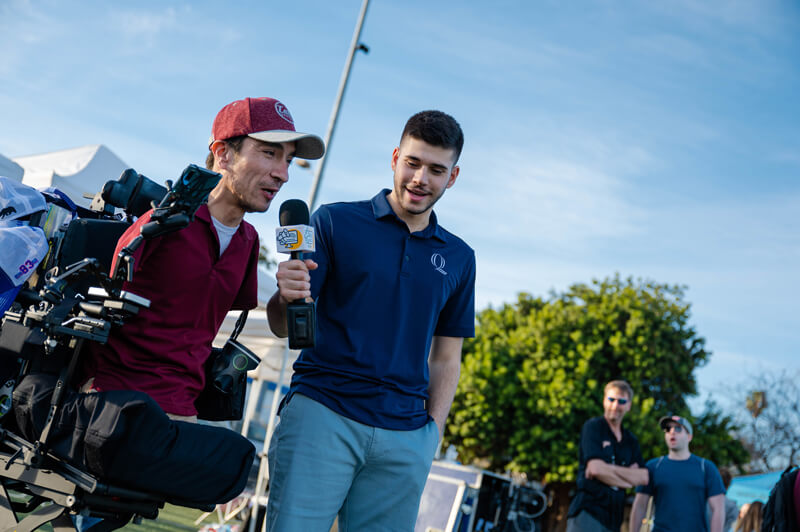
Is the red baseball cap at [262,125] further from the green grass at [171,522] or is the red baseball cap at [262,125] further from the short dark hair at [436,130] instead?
the green grass at [171,522]

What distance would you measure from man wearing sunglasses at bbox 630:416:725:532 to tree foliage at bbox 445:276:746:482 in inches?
426

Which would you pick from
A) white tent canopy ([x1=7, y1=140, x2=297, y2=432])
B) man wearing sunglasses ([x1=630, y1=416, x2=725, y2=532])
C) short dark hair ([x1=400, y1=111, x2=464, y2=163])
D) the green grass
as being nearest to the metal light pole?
white tent canopy ([x1=7, y1=140, x2=297, y2=432])

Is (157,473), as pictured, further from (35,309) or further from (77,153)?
(77,153)

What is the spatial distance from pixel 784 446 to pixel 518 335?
65.1ft

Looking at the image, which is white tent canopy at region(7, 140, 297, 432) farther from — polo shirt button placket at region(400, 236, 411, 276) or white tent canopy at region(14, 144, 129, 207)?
polo shirt button placket at region(400, 236, 411, 276)

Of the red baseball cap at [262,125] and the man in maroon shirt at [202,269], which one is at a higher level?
the red baseball cap at [262,125]

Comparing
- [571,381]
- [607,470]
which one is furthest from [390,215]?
[571,381]

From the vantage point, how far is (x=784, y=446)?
32.1m

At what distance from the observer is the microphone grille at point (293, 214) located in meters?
2.50

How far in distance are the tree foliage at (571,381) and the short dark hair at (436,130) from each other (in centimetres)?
1558

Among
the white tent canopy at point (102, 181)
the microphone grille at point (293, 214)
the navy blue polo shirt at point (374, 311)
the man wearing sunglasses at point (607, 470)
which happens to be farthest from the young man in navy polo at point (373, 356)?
the white tent canopy at point (102, 181)

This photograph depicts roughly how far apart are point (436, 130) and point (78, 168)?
9556mm

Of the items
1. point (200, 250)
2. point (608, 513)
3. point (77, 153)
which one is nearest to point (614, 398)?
point (608, 513)

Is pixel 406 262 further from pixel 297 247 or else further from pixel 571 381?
pixel 571 381
